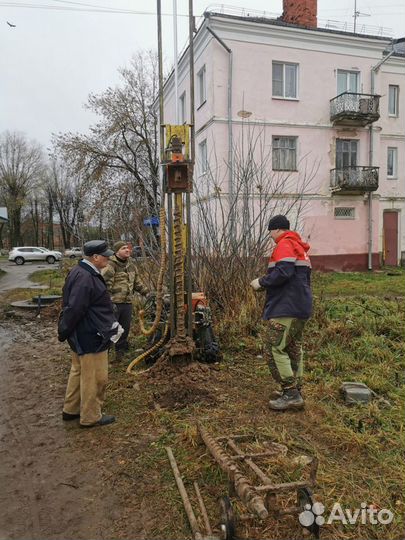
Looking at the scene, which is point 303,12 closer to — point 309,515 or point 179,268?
point 179,268

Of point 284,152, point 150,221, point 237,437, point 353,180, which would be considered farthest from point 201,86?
point 237,437

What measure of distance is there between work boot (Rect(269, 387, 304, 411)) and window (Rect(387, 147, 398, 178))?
22057 mm

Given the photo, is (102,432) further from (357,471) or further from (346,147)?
(346,147)

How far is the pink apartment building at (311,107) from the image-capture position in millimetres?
18391

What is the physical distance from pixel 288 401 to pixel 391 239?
21499 mm

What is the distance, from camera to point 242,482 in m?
2.65

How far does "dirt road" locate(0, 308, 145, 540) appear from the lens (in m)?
2.82

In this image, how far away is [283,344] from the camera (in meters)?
4.45

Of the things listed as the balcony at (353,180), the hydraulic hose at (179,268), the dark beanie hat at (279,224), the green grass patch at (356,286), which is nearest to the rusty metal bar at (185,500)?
the hydraulic hose at (179,268)

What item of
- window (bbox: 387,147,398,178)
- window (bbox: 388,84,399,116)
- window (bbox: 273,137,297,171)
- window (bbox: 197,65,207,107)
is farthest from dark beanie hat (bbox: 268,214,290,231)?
window (bbox: 388,84,399,116)

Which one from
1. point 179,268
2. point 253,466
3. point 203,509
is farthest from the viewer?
point 179,268

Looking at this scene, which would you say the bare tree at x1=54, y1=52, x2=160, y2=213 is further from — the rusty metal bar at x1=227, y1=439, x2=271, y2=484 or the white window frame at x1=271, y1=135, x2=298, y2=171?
the rusty metal bar at x1=227, y1=439, x2=271, y2=484

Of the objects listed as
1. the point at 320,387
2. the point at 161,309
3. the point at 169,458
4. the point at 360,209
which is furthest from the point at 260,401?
the point at 360,209

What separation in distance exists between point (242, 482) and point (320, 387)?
260cm
